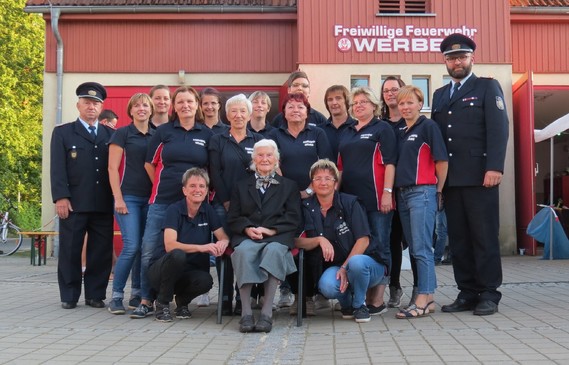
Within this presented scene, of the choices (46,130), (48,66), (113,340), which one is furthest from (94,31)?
(113,340)

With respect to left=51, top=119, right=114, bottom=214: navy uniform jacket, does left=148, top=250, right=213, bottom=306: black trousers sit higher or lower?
lower

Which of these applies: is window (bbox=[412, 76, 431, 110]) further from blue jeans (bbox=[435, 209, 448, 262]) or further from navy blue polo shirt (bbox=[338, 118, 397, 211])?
navy blue polo shirt (bbox=[338, 118, 397, 211])

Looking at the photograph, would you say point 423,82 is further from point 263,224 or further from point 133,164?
point 263,224

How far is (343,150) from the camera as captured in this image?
21.0 ft

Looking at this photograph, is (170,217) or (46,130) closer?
(170,217)

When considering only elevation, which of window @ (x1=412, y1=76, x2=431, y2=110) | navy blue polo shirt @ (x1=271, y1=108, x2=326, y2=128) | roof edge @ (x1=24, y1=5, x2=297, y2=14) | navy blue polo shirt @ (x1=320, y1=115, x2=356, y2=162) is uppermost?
roof edge @ (x1=24, y1=5, x2=297, y2=14)

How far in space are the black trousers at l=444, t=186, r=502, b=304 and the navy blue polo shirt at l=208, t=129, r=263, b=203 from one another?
194 cm

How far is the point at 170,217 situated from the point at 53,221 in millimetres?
9697

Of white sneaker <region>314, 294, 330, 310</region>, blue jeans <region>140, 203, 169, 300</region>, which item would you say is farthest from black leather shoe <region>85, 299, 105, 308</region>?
white sneaker <region>314, 294, 330, 310</region>

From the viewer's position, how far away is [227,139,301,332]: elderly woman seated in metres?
5.70

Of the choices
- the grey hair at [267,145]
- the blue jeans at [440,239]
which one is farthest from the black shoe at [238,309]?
the blue jeans at [440,239]

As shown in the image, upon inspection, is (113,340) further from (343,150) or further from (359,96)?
(359,96)

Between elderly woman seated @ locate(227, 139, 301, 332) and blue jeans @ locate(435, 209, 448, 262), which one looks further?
blue jeans @ locate(435, 209, 448, 262)

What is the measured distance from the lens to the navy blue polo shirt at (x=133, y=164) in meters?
6.69
